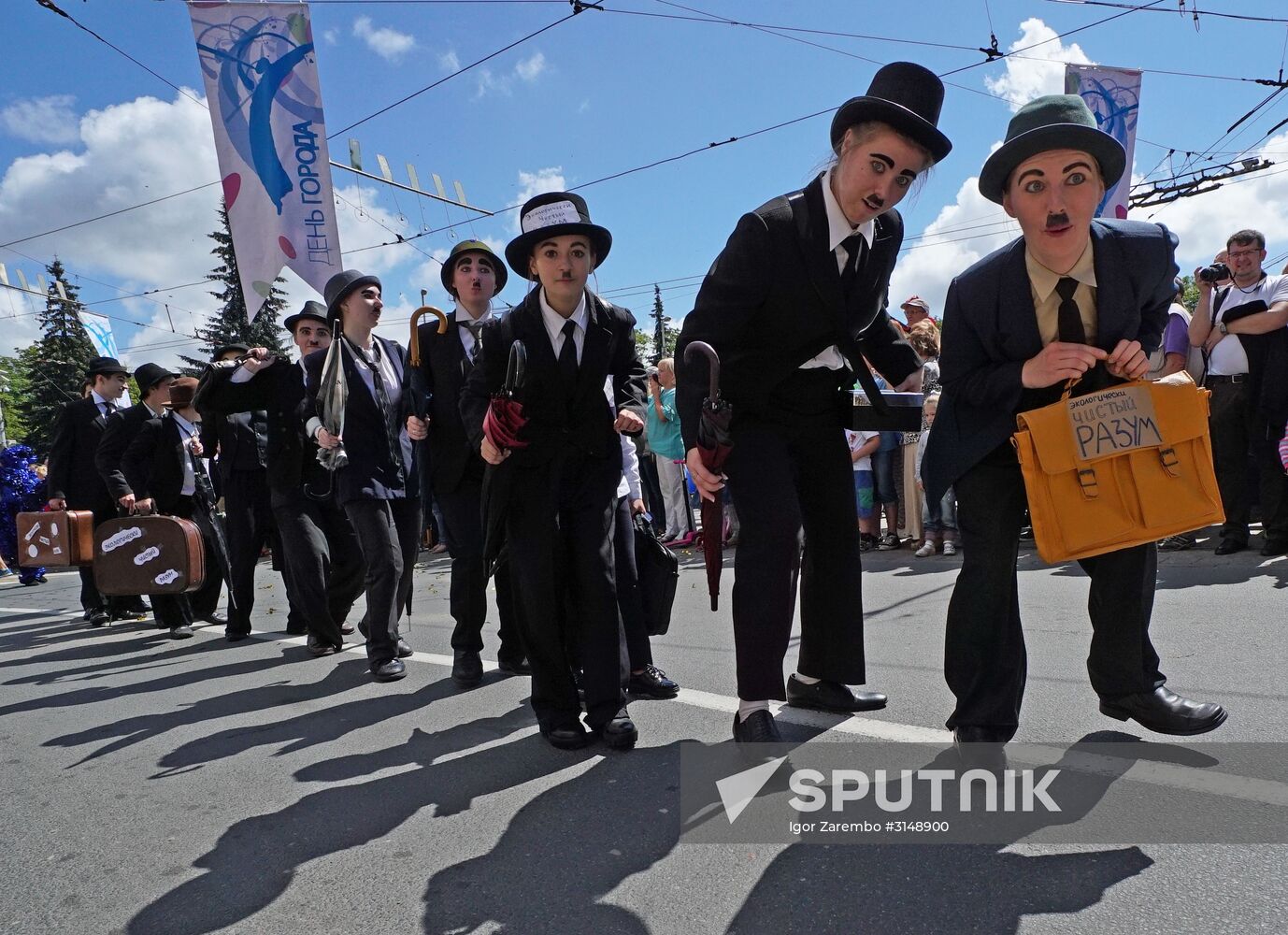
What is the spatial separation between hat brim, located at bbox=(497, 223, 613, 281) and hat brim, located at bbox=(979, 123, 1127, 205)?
4.98ft

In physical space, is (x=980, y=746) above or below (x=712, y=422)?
below

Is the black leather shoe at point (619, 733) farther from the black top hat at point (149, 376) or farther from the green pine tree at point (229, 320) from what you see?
the green pine tree at point (229, 320)

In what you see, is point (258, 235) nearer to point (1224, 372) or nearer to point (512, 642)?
point (512, 642)

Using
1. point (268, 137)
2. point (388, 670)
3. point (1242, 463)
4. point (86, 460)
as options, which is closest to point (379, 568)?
point (388, 670)

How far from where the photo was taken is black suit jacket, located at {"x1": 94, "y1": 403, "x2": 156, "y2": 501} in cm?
743

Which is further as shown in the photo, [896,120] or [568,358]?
[568,358]

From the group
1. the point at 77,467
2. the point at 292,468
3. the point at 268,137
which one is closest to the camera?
the point at 292,468

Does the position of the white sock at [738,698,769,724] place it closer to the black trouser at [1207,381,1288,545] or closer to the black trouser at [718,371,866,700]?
the black trouser at [718,371,866,700]

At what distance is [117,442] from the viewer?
752cm

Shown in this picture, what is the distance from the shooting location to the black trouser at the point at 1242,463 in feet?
20.6

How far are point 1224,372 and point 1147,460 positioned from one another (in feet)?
16.9

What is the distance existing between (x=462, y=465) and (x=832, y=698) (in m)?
2.24

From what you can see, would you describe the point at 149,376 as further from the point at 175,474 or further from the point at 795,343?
the point at 795,343

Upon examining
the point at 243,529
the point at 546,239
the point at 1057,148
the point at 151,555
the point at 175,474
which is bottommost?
the point at 151,555
